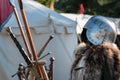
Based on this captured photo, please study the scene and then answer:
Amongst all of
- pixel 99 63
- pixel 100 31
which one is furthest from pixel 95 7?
pixel 99 63

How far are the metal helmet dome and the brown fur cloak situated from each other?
10cm

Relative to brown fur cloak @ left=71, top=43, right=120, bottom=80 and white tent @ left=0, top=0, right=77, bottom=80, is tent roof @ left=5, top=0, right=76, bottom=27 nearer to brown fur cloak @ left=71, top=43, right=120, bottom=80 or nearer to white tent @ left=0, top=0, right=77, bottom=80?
white tent @ left=0, top=0, right=77, bottom=80

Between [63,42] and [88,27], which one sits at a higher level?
[88,27]

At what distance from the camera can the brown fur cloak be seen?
398 centimetres

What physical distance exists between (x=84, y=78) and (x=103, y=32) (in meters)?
0.49

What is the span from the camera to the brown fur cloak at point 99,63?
13.1 feet

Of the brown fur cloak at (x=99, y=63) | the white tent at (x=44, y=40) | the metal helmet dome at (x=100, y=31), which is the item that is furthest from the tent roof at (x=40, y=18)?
the brown fur cloak at (x=99, y=63)

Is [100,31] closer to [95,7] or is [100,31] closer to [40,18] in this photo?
[40,18]

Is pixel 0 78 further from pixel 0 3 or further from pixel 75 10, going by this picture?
pixel 75 10

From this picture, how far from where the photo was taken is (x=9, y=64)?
820 centimetres

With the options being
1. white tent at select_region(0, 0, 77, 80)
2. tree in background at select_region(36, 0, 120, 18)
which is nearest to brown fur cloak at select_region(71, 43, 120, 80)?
white tent at select_region(0, 0, 77, 80)

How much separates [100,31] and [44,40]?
4.46m

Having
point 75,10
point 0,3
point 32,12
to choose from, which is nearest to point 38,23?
point 32,12

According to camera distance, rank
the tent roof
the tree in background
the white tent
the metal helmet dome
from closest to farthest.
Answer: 1. the metal helmet dome
2. the white tent
3. the tent roof
4. the tree in background
